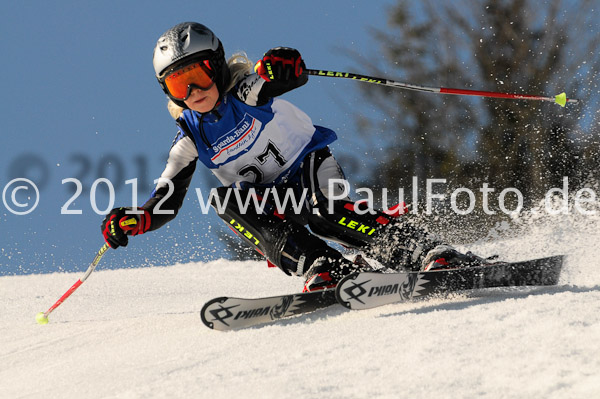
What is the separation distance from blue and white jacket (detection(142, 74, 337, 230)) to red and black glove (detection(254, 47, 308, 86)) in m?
0.07

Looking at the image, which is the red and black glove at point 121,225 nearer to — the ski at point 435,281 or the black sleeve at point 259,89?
the black sleeve at point 259,89

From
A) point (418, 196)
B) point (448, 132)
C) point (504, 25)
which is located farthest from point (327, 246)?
point (504, 25)

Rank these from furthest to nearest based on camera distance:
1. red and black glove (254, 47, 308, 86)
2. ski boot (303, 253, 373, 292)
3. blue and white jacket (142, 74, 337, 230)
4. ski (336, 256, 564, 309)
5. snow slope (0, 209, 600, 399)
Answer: blue and white jacket (142, 74, 337, 230) → red and black glove (254, 47, 308, 86) → ski boot (303, 253, 373, 292) → ski (336, 256, 564, 309) → snow slope (0, 209, 600, 399)

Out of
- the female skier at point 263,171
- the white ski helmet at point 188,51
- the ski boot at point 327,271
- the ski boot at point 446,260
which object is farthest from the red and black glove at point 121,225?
the ski boot at point 446,260

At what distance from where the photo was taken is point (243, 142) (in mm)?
3693

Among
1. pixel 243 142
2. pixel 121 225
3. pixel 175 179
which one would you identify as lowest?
pixel 121 225

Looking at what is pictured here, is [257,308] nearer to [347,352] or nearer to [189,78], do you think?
[347,352]

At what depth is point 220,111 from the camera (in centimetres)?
364

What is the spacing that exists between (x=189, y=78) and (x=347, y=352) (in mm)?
1881

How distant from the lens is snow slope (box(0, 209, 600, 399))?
6.51 ft

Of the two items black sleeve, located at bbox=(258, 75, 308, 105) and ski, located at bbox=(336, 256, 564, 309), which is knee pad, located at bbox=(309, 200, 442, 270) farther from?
black sleeve, located at bbox=(258, 75, 308, 105)

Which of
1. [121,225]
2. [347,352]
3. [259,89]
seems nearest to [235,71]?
[259,89]

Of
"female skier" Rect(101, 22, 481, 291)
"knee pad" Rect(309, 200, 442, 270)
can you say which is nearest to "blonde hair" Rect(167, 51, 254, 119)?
"female skier" Rect(101, 22, 481, 291)

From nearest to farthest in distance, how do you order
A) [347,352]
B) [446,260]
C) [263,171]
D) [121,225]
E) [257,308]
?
[347,352] → [257,308] → [446,260] → [121,225] → [263,171]
